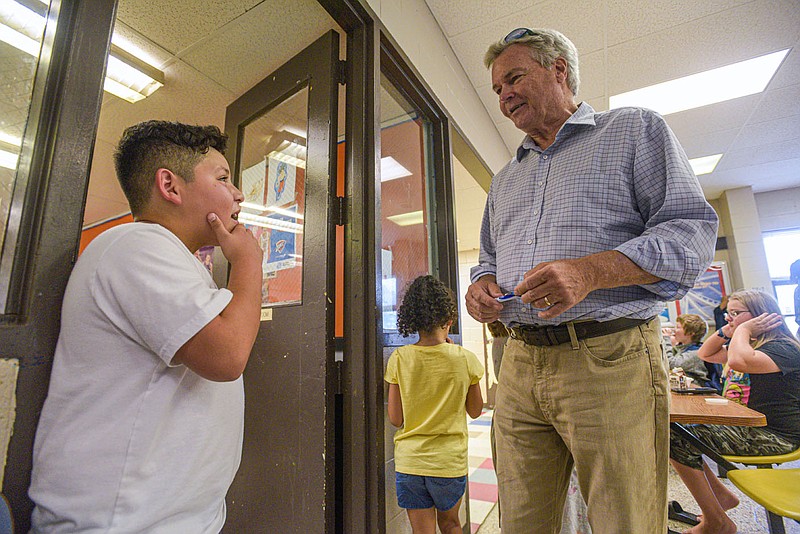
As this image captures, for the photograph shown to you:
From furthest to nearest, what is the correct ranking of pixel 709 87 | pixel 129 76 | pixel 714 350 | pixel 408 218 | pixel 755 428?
pixel 709 87, pixel 714 350, pixel 129 76, pixel 408 218, pixel 755 428

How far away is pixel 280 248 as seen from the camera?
1.82m

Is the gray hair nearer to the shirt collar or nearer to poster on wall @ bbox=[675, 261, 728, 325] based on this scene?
the shirt collar

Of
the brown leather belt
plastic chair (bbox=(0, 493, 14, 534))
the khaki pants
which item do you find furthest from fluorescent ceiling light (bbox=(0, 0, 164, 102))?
the khaki pants

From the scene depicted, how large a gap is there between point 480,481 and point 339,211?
7.80 ft

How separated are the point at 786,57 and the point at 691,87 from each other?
1.90 feet

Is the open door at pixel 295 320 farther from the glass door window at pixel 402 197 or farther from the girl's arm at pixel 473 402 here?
the girl's arm at pixel 473 402

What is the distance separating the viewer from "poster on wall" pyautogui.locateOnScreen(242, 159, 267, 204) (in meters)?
2.00

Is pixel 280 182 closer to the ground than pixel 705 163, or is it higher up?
closer to the ground

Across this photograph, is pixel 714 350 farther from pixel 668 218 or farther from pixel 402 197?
pixel 668 218

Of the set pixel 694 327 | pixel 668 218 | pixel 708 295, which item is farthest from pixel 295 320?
pixel 708 295

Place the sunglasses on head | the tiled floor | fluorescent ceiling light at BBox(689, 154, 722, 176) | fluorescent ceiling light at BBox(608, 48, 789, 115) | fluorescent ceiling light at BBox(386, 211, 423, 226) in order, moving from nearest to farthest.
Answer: the sunglasses on head
fluorescent ceiling light at BBox(386, 211, 423, 226)
the tiled floor
fluorescent ceiling light at BBox(608, 48, 789, 115)
fluorescent ceiling light at BBox(689, 154, 722, 176)

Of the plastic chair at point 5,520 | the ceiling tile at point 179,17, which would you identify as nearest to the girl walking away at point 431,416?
the plastic chair at point 5,520

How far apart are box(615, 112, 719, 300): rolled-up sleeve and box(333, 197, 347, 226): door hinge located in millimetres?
999

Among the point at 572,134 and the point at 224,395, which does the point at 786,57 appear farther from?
the point at 224,395
